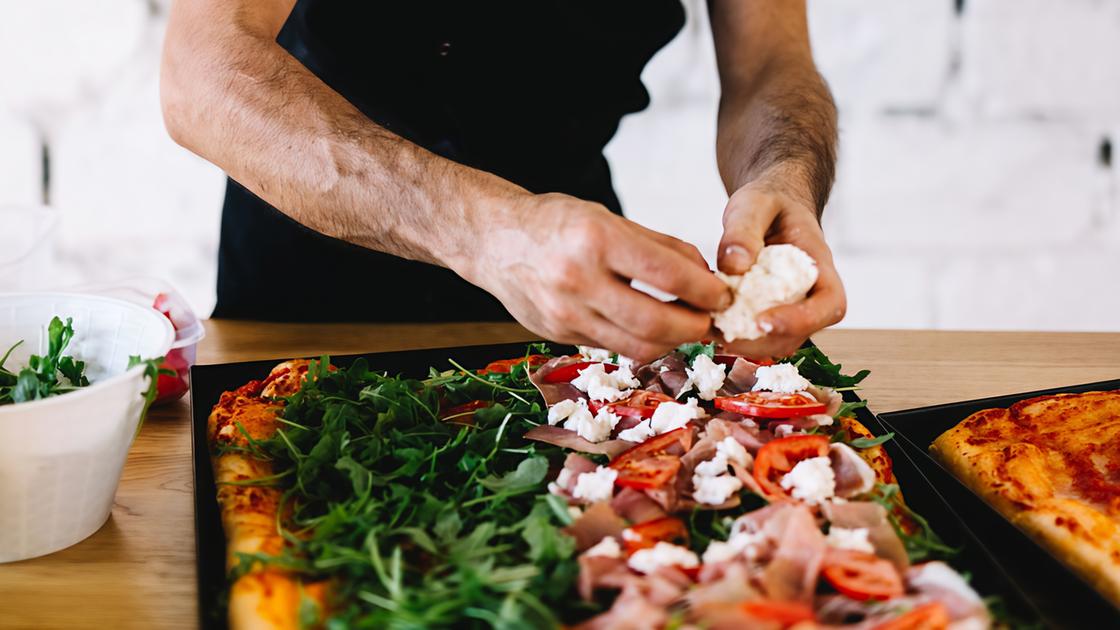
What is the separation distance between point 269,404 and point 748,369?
0.88 meters

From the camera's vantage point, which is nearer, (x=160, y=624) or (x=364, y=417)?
(x=160, y=624)

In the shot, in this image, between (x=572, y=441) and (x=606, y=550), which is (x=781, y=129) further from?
(x=606, y=550)

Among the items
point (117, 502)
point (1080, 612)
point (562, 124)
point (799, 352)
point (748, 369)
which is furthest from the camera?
point (562, 124)

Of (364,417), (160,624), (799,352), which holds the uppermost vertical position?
(799,352)

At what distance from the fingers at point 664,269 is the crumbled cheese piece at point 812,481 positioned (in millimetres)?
273

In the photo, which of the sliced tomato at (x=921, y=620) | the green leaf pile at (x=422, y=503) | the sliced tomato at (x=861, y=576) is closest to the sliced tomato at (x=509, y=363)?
the green leaf pile at (x=422, y=503)

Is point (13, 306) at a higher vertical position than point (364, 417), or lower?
higher

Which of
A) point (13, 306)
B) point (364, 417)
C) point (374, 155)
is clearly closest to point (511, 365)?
point (364, 417)

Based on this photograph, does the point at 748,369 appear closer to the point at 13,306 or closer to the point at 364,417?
the point at 364,417

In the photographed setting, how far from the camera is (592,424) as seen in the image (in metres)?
1.54

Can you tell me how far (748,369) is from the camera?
1.75 meters

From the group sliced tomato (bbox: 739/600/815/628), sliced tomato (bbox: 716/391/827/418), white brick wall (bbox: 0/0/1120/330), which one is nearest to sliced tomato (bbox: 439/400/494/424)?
sliced tomato (bbox: 716/391/827/418)

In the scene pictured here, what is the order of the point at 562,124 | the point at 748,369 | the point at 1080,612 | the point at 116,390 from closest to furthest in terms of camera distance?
the point at 1080,612 < the point at 116,390 < the point at 748,369 < the point at 562,124

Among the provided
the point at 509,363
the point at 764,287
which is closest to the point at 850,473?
the point at 764,287
